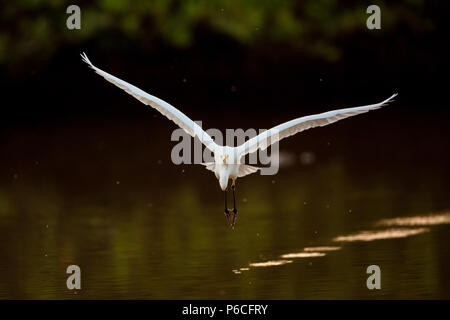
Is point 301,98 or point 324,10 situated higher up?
point 324,10

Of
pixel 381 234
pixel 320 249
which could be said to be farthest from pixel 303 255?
pixel 381 234

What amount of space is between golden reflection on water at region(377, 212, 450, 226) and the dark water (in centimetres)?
8

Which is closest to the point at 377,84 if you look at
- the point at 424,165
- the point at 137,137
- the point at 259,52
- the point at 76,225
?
the point at 259,52

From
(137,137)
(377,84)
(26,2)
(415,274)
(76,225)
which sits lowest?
(415,274)

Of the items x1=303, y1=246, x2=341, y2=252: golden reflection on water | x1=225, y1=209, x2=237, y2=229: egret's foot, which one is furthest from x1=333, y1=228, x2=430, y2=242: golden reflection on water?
x1=225, y1=209, x2=237, y2=229: egret's foot

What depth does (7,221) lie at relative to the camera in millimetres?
17953

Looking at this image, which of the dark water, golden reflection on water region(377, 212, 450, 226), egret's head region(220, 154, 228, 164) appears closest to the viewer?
egret's head region(220, 154, 228, 164)

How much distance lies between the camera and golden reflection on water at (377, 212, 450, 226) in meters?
16.9

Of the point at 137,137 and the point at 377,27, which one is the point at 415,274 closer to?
Answer: the point at 137,137

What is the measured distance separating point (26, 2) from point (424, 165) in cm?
1225

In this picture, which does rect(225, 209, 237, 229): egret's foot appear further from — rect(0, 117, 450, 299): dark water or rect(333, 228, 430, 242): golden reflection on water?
rect(333, 228, 430, 242): golden reflection on water

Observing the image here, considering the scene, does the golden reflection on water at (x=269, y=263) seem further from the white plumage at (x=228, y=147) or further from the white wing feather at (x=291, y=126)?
the white wing feather at (x=291, y=126)

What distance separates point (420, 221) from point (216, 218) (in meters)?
2.81

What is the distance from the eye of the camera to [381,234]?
53.1 feet
